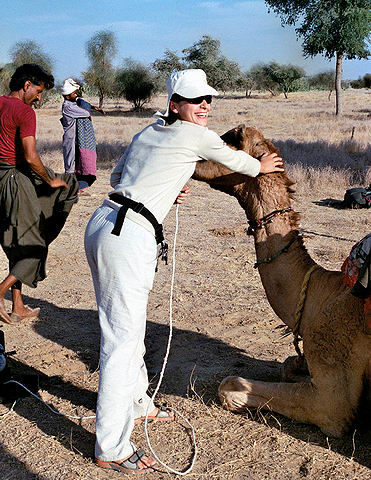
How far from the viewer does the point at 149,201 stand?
3.53 metres

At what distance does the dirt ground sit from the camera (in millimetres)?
3756

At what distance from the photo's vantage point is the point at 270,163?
3.95 metres

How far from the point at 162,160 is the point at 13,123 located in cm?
282

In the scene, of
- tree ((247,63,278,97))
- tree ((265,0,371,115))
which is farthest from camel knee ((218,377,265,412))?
tree ((247,63,278,97))

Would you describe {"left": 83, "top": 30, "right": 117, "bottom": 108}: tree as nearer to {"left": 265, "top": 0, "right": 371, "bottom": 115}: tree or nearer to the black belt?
{"left": 265, "top": 0, "right": 371, "bottom": 115}: tree

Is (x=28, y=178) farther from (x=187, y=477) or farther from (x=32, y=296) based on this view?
(x=187, y=477)

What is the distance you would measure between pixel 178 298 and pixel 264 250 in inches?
118

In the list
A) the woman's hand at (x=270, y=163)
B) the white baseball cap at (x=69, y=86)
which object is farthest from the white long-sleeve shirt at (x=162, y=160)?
the white baseball cap at (x=69, y=86)

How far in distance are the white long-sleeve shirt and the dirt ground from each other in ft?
5.19

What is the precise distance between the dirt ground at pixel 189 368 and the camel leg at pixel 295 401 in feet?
0.42

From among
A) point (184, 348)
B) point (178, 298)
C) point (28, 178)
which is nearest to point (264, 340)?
point (184, 348)

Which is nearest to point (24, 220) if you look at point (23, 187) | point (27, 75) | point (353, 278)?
point (23, 187)

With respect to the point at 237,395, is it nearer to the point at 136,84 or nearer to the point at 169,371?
the point at 169,371

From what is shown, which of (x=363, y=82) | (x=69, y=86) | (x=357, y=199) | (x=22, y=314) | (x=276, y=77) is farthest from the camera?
(x=363, y=82)
